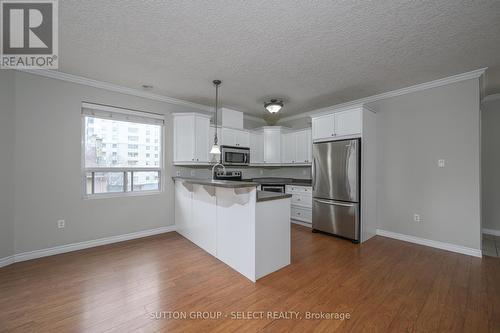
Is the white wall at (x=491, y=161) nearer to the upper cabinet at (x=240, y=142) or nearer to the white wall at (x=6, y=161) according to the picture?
the upper cabinet at (x=240, y=142)

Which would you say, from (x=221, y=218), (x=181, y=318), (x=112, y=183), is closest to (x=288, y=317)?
(x=181, y=318)

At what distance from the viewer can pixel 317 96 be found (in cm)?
410

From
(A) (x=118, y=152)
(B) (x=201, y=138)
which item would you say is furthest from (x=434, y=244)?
(A) (x=118, y=152)

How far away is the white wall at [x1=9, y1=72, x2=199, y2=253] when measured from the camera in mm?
2875

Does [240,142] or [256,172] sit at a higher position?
[240,142]

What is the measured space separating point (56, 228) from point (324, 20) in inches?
177

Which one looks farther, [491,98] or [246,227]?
[491,98]

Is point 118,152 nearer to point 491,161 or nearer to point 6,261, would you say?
point 6,261

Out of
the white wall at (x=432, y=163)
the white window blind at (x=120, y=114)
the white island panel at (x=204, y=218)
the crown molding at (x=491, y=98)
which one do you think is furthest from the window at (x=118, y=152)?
the crown molding at (x=491, y=98)

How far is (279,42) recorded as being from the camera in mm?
2326

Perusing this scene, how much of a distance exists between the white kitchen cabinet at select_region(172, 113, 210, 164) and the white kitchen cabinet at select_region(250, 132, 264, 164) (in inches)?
54.6

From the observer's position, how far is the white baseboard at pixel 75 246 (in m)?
2.82

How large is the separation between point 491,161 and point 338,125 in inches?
125

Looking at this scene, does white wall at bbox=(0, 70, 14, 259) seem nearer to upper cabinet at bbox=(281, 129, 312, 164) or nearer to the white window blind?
the white window blind
